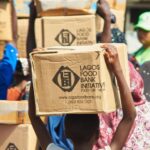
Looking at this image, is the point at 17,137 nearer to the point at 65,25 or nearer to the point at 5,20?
the point at 5,20

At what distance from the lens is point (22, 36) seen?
20.1ft

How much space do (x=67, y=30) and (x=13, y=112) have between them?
939 millimetres

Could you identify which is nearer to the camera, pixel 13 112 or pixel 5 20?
pixel 13 112

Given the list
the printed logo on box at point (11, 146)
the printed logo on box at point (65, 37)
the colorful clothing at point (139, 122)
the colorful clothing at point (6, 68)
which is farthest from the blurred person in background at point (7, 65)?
the colorful clothing at point (139, 122)

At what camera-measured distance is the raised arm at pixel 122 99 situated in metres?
3.60

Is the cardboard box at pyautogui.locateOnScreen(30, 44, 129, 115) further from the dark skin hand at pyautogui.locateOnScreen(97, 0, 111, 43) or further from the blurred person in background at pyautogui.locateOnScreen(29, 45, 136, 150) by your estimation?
the dark skin hand at pyautogui.locateOnScreen(97, 0, 111, 43)

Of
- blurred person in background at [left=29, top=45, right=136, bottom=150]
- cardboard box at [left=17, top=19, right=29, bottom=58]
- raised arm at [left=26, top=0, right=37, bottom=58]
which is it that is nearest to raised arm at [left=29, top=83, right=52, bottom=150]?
blurred person in background at [left=29, top=45, right=136, bottom=150]


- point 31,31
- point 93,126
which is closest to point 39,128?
point 93,126

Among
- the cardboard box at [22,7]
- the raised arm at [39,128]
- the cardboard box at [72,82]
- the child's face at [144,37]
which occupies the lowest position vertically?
the child's face at [144,37]

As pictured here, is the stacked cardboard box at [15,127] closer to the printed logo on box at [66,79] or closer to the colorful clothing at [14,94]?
the colorful clothing at [14,94]

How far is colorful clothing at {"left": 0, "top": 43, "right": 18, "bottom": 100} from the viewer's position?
17.6ft

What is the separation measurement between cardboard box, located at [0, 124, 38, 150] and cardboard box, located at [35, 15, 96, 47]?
89cm

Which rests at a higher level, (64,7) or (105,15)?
(64,7)

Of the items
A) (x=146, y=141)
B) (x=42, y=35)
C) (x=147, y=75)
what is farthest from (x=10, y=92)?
(x=146, y=141)
